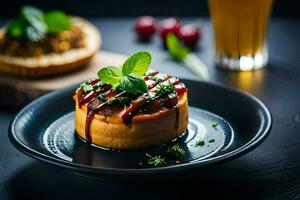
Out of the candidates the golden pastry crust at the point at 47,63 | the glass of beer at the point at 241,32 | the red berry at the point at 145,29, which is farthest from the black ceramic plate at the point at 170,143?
the red berry at the point at 145,29

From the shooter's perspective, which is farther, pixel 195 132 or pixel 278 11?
pixel 278 11

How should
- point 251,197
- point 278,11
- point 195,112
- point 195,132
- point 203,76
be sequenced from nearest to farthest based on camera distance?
point 251,197, point 195,132, point 195,112, point 203,76, point 278,11

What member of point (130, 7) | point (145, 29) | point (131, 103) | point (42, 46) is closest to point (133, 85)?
point (131, 103)

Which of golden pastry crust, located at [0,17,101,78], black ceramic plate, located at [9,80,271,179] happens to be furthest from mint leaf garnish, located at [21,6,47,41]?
black ceramic plate, located at [9,80,271,179]

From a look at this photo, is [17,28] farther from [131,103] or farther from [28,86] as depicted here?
[131,103]

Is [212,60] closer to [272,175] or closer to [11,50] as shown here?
[11,50]

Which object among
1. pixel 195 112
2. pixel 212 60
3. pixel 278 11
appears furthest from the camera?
pixel 278 11

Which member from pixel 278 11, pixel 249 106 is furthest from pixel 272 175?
pixel 278 11
